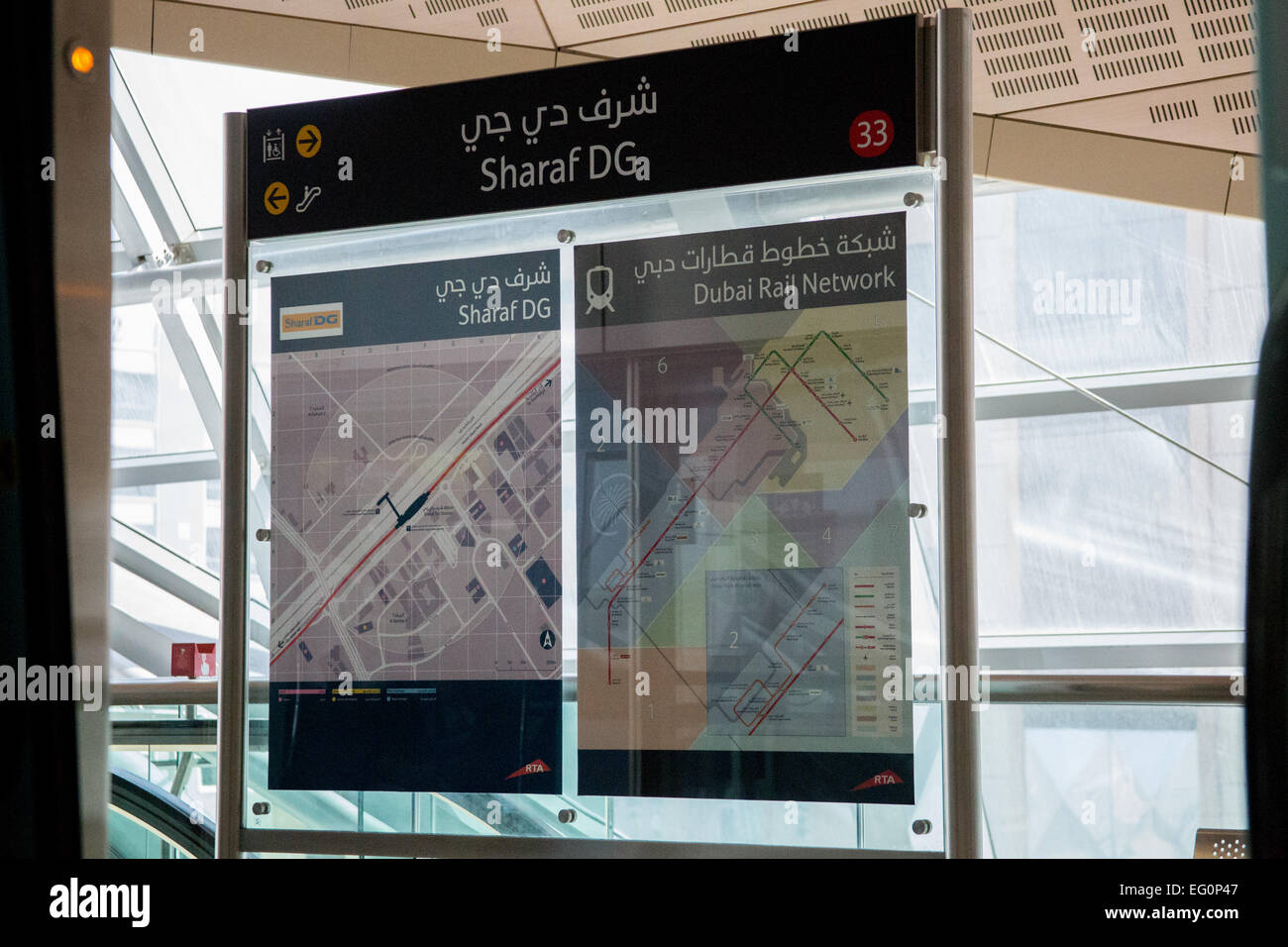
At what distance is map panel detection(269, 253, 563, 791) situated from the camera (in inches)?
103

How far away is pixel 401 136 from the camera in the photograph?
9.14ft

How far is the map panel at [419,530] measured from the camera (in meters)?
2.62

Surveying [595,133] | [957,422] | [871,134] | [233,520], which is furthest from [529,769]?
[871,134]

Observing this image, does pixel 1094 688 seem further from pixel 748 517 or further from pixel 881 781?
pixel 748 517

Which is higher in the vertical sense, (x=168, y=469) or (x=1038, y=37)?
(x=1038, y=37)

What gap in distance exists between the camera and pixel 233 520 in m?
2.86

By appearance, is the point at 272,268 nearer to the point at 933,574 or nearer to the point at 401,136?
the point at 401,136

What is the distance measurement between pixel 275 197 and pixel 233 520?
0.81 metres

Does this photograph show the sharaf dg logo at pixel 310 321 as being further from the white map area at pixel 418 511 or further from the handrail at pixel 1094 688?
the handrail at pixel 1094 688

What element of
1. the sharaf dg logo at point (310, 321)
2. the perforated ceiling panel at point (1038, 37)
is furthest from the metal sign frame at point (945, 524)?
the perforated ceiling panel at point (1038, 37)

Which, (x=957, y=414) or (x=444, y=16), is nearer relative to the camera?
(x=957, y=414)
